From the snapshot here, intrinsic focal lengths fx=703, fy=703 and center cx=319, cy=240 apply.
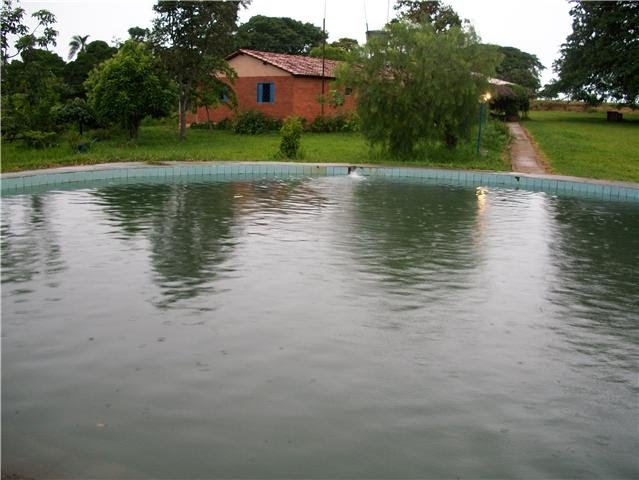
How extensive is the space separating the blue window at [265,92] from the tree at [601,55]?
62.9ft

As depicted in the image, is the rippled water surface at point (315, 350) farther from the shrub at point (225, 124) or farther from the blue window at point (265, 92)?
the blue window at point (265, 92)

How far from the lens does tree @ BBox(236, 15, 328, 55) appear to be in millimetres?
53938

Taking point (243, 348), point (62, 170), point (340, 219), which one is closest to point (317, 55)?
point (62, 170)

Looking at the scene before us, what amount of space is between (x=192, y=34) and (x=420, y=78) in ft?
29.9

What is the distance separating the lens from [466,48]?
19.3 m

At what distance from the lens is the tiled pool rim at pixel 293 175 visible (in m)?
15.1

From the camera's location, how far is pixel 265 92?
32.7 meters

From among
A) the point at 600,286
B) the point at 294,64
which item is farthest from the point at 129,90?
the point at 600,286

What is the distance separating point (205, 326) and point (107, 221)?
548 centimetres

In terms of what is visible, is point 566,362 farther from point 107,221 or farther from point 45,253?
point 107,221

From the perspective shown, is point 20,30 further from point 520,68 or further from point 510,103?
point 520,68

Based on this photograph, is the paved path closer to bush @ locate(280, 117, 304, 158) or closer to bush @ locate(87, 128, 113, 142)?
bush @ locate(280, 117, 304, 158)

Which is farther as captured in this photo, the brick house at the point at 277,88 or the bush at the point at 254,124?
the brick house at the point at 277,88

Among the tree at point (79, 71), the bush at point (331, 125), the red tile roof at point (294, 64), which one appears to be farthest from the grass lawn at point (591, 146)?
the tree at point (79, 71)
